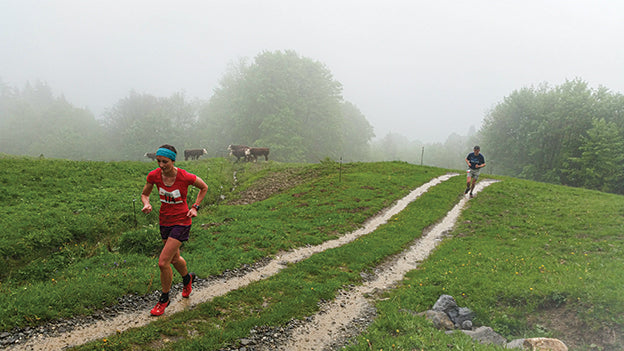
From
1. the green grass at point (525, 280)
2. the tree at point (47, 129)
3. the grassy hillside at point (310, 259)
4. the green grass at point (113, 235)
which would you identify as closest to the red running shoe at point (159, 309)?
the grassy hillside at point (310, 259)

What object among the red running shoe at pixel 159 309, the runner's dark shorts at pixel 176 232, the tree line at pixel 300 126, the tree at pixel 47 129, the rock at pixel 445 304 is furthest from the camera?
the tree at pixel 47 129

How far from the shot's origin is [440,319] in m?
8.38

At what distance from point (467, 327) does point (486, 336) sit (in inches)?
32.4

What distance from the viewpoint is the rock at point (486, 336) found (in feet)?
23.7

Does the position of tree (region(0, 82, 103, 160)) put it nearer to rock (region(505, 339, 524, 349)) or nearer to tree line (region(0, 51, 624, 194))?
tree line (region(0, 51, 624, 194))

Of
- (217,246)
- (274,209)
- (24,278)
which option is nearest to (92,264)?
(24,278)

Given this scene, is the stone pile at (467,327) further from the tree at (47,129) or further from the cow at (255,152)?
the tree at (47,129)

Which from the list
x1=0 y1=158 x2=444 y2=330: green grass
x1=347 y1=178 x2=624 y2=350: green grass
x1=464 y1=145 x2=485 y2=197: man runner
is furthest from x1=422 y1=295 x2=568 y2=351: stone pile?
x1=464 y1=145 x2=485 y2=197: man runner

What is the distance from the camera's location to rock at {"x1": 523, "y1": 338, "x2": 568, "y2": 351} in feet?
21.3

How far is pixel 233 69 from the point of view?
8562 cm

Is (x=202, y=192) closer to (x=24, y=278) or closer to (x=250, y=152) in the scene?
(x=24, y=278)

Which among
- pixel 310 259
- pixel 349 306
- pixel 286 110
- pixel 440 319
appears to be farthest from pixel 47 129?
pixel 440 319

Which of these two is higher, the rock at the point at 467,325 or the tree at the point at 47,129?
the tree at the point at 47,129

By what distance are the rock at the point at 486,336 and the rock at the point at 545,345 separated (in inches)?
21.1
